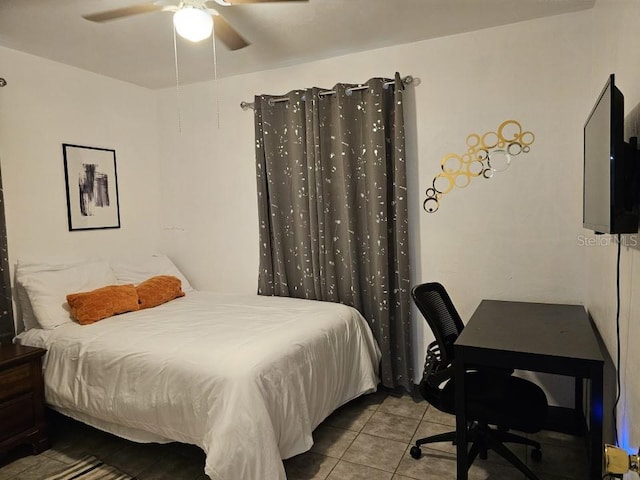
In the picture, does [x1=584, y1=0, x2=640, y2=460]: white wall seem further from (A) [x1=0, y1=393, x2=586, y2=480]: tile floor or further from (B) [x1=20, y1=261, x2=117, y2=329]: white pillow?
(B) [x1=20, y1=261, x2=117, y2=329]: white pillow

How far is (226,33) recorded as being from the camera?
237 cm

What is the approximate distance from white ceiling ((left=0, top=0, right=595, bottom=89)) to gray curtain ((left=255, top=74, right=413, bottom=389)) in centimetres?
33

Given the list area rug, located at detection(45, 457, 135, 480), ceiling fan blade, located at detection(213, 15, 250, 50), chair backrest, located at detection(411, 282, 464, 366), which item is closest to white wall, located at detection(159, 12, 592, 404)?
chair backrest, located at detection(411, 282, 464, 366)

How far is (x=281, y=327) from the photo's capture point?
8.39 ft

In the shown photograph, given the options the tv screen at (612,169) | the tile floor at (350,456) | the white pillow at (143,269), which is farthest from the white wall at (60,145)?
the tv screen at (612,169)

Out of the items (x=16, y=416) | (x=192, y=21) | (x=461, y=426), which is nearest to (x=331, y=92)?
(x=192, y=21)

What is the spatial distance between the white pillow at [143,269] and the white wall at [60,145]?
156 mm

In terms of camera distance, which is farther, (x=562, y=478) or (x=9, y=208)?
(x=9, y=208)

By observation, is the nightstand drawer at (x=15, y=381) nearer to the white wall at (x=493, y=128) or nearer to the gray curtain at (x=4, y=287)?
the gray curtain at (x=4, y=287)

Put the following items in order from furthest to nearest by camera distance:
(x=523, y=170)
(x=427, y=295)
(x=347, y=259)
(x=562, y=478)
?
(x=347, y=259), (x=523, y=170), (x=427, y=295), (x=562, y=478)

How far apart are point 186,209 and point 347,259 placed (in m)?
1.74

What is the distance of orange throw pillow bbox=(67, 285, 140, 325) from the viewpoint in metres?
2.84

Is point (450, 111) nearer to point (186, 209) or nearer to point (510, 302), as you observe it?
point (510, 302)

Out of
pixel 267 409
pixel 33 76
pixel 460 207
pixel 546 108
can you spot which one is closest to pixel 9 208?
pixel 33 76
